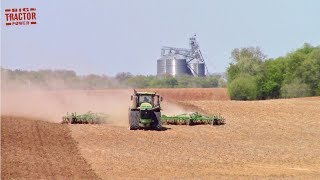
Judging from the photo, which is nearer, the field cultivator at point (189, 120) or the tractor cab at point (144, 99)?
the tractor cab at point (144, 99)

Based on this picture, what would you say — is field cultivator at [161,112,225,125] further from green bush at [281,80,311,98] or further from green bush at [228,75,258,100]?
green bush at [228,75,258,100]

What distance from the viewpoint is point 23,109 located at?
52.8m

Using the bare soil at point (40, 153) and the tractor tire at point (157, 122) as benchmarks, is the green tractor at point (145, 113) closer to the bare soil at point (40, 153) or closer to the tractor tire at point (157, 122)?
the tractor tire at point (157, 122)

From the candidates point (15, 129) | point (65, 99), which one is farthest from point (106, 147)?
point (65, 99)

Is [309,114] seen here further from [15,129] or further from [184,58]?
[184,58]

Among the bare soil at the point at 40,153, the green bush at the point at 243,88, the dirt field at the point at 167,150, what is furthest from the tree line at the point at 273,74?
the bare soil at the point at 40,153

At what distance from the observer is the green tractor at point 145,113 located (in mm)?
41500

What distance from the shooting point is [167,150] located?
3281 centimetres

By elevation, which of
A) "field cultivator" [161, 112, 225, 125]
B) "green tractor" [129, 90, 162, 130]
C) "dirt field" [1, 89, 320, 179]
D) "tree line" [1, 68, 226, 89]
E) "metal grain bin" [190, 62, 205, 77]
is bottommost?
"dirt field" [1, 89, 320, 179]

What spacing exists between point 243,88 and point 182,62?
67.1m

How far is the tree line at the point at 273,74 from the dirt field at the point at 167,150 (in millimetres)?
41210

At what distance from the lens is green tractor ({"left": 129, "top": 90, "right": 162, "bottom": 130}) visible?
4150 cm

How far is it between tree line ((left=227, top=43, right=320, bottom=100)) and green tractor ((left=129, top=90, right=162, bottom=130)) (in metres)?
51.7

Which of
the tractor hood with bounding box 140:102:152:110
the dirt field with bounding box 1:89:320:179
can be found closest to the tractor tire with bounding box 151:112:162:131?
the tractor hood with bounding box 140:102:152:110
